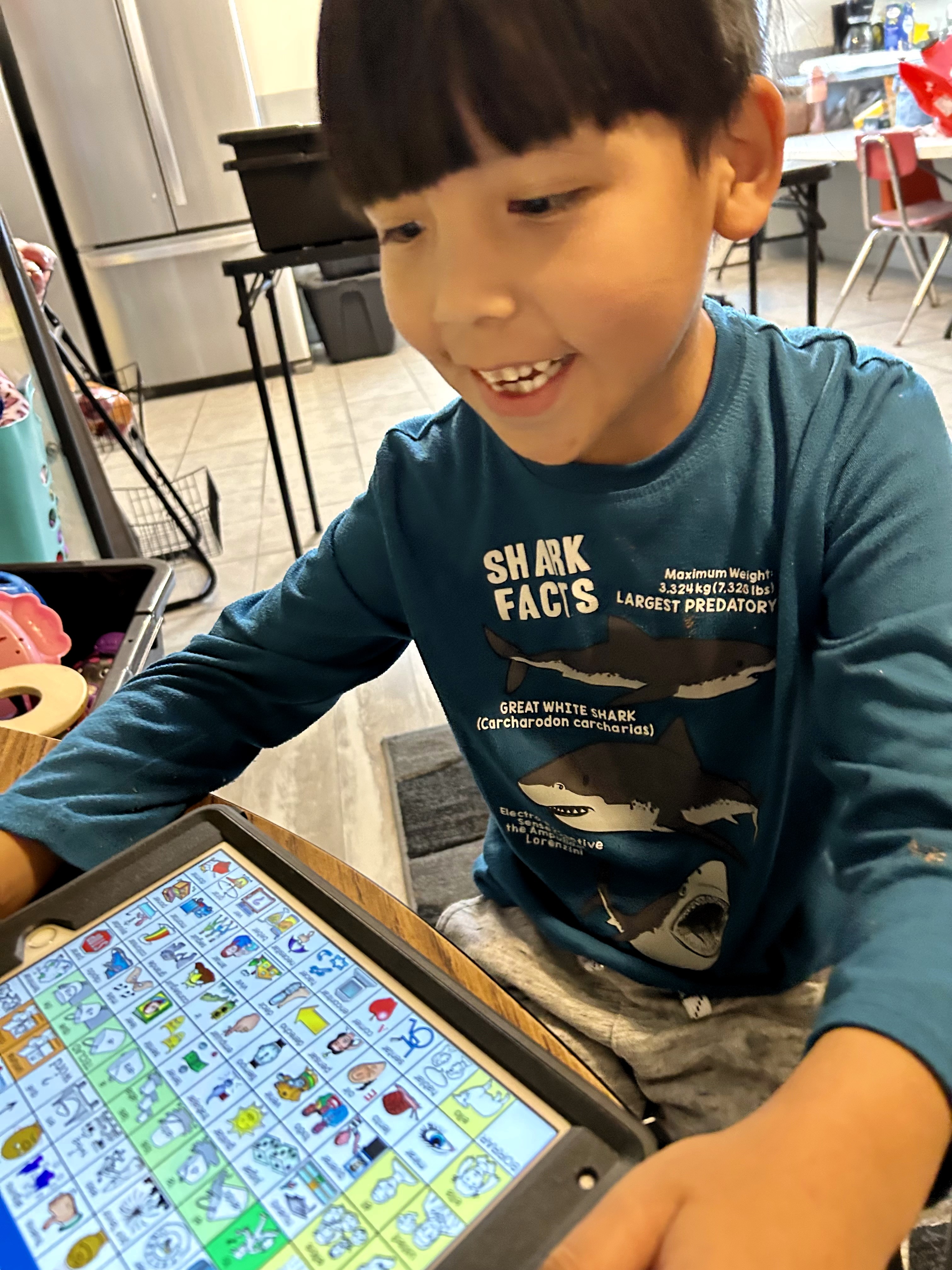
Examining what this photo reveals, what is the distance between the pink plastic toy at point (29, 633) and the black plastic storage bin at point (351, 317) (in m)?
3.32

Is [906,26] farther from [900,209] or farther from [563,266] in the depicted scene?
[563,266]

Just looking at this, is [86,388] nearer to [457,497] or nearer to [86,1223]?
[457,497]

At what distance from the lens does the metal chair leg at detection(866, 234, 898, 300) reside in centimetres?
384

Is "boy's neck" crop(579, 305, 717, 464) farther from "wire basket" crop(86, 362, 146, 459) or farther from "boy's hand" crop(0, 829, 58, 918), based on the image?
"wire basket" crop(86, 362, 146, 459)

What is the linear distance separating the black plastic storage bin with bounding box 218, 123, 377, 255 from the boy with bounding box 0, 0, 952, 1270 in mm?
1243

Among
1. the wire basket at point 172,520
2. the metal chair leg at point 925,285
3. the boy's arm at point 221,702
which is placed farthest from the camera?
the metal chair leg at point 925,285

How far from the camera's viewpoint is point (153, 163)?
3787mm

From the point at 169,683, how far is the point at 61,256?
4.26 meters

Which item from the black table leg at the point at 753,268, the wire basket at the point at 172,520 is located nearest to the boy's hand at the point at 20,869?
the wire basket at the point at 172,520

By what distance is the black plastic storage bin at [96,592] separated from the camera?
1136mm

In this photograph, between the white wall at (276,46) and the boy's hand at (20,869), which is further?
the white wall at (276,46)

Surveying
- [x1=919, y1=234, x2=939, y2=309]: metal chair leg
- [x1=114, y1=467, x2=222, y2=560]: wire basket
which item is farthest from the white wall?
[x1=919, y1=234, x2=939, y2=309]: metal chair leg

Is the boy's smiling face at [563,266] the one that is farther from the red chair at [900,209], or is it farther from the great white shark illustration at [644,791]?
the red chair at [900,209]

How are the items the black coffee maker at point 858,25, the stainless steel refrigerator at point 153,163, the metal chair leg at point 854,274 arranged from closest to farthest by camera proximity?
the metal chair leg at point 854,274 → the stainless steel refrigerator at point 153,163 → the black coffee maker at point 858,25
